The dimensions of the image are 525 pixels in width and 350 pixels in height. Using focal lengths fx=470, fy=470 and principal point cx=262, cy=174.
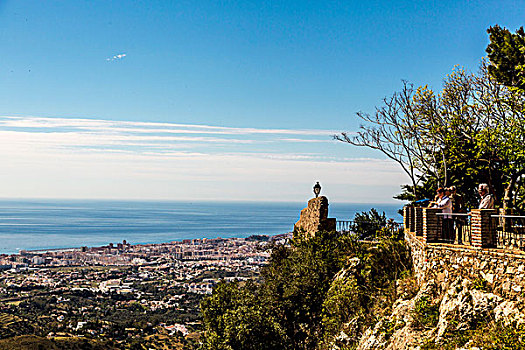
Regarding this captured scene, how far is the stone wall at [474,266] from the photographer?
30.2ft

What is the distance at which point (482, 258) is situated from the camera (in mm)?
10141

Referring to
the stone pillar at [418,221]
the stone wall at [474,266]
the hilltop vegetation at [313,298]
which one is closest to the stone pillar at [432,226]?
the stone wall at [474,266]

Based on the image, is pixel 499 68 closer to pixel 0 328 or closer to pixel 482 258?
pixel 482 258

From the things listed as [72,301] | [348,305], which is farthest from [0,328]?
[348,305]

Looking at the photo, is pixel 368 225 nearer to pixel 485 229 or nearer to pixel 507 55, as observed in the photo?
pixel 507 55

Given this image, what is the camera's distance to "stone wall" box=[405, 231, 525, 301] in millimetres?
9203

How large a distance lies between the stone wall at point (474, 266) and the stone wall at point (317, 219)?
831 centimetres

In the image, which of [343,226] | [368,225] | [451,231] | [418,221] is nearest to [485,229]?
[451,231]

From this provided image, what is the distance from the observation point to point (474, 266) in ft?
33.7

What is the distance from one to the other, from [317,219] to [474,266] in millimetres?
11260

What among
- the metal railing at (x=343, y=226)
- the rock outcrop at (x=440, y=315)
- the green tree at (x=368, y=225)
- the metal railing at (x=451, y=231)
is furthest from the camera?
the green tree at (x=368, y=225)

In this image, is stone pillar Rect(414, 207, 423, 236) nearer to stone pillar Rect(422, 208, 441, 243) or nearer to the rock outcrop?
stone pillar Rect(422, 208, 441, 243)

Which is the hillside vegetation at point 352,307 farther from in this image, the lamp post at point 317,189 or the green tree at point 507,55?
the green tree at point 507,55

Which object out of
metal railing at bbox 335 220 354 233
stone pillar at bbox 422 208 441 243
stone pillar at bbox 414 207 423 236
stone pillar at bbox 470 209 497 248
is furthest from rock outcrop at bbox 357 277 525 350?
metal railing at bbox 335 220 354 233
